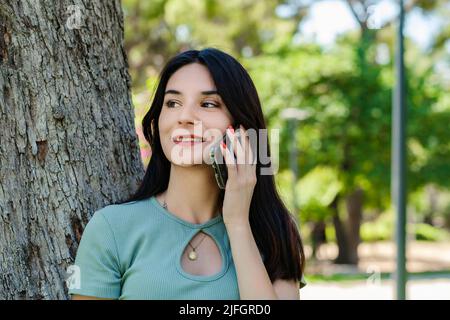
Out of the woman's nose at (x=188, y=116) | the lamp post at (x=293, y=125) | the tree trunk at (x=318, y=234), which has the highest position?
the lamp post at (x=293, y=125)

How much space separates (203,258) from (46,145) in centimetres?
69

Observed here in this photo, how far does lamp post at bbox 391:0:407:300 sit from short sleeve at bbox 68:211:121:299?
7347mm

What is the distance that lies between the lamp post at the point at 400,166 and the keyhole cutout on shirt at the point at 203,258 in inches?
280

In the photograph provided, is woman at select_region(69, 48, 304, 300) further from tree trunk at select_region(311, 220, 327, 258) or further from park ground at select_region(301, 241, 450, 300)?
tree trunk at select_region(311, 220, 327, 258)

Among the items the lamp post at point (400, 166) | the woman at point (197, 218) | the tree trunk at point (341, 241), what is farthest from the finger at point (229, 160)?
the tree trunk at point (341, 241)

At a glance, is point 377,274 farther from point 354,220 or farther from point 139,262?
point 139,262

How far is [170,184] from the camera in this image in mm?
2625

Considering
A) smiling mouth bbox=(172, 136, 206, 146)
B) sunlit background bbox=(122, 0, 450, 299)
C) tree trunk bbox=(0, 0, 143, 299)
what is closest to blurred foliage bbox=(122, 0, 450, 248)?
sunlit background bbox=(122, 0, 450, 299)

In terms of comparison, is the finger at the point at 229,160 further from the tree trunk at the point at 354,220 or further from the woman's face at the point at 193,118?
the tree trunk at the point at 354,220

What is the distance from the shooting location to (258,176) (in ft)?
8.87

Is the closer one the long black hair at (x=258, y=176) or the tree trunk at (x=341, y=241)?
the long black hair at (x=258, y=176)

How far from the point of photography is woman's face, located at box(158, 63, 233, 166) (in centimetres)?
252

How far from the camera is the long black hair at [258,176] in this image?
2559 mm
